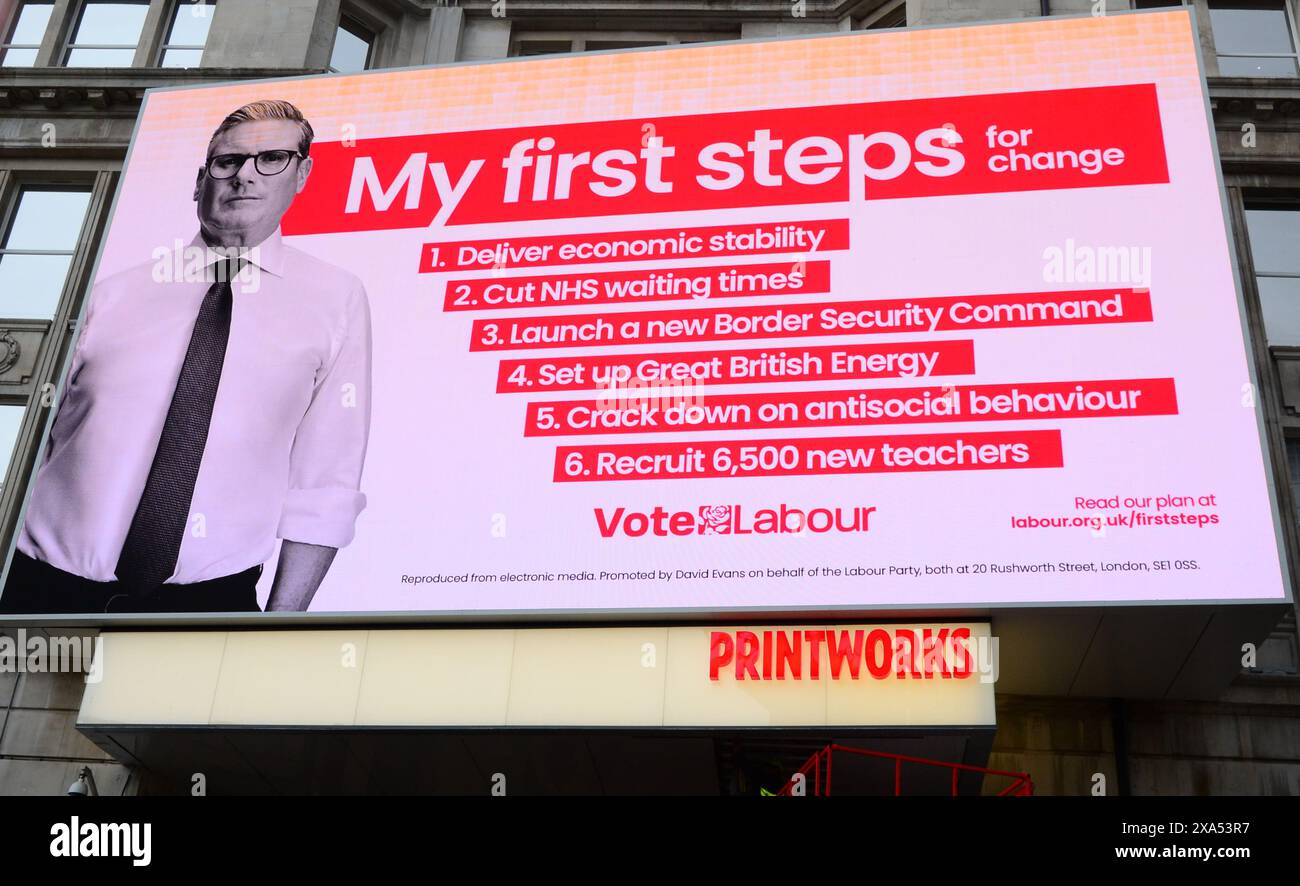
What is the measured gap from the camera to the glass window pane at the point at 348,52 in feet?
65.5

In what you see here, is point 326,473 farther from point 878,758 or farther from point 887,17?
point 887,17

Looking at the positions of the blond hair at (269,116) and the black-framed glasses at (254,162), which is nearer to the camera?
the black-framed glasses at (254,162)

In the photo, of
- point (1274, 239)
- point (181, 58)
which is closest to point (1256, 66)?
point (1274, 239)

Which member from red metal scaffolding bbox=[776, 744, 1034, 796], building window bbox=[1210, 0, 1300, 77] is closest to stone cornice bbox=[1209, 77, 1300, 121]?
building window bbox=[1210, 0, 1300, 77]

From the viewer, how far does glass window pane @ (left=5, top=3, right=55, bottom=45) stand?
20031mm

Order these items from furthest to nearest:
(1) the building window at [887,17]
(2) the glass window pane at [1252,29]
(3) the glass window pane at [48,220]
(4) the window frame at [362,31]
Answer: (4) the window frame at [362,31], (1) the building window at [887,17], (3) the glass window pane at [48,220], (2) the glass window pane at [1252,29]

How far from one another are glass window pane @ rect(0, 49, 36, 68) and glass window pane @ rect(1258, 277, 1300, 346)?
1676 centimetres

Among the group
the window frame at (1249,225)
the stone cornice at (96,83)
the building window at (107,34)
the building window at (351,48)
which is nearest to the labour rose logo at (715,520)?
the window frame at (1249,225)

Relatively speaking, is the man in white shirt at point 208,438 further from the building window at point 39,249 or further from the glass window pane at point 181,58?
the glass window pane at point 181,58

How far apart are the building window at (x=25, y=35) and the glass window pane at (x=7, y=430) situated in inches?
227

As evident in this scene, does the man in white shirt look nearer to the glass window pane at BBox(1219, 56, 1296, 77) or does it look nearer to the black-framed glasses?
the black-framed glasses

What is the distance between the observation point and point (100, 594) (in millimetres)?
13125

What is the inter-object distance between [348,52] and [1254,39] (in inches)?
490
